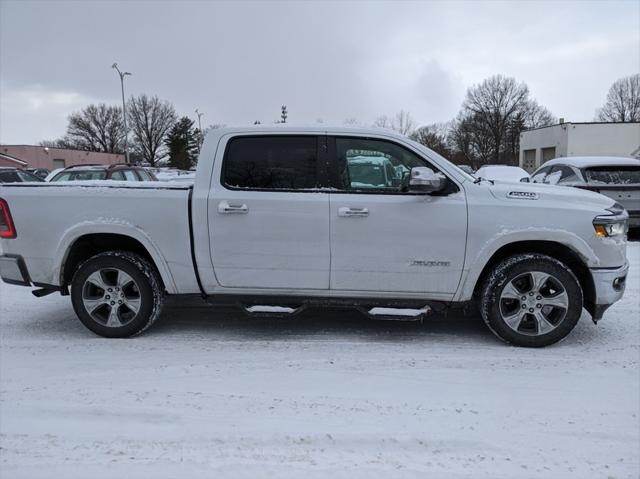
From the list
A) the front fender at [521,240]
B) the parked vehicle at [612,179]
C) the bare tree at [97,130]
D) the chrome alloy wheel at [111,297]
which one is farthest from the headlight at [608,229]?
the bare tree at [97,130]

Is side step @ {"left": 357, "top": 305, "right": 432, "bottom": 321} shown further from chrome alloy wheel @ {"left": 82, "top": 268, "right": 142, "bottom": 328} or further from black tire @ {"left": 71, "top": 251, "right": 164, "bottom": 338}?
chrome alloy wheel @ {"left": 82, "top": 268, "right": 142, "bottom": 328}

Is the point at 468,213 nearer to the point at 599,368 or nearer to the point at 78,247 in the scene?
the point at 599,368

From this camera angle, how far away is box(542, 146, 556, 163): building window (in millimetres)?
47531

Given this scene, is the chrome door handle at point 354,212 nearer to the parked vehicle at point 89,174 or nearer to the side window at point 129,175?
the parked vehicle at point 89,174

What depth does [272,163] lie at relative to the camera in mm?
4398

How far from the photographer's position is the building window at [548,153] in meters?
47.5

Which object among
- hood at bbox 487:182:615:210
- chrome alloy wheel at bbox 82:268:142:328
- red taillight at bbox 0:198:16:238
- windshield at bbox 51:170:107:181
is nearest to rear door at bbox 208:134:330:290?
chrome alloy wheel at bbox 82:268:142:328

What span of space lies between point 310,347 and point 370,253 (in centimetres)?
95

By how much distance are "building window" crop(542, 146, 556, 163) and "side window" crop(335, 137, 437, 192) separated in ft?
157

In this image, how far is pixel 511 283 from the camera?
421 cm

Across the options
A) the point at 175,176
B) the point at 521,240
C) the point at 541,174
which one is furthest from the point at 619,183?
the point at 175,176

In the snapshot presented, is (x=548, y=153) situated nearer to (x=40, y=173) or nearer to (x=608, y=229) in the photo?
(x=40, y=173)

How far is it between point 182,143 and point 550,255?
280ft

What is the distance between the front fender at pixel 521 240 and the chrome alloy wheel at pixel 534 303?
0.93 ft
